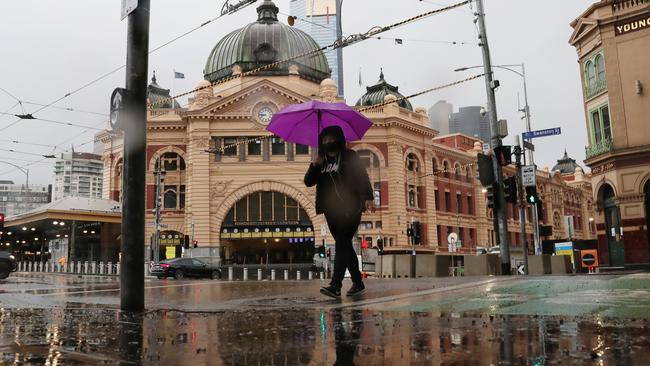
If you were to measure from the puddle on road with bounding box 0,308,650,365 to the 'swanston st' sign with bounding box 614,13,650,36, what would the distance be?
29223mm

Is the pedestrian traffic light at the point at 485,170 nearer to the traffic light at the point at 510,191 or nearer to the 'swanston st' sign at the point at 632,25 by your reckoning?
the traffic light at the point at 510,191

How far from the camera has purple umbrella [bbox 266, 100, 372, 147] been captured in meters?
7.53

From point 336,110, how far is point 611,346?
16.7 feet

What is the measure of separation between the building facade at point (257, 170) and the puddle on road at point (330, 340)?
140 feet

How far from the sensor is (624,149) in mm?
28359

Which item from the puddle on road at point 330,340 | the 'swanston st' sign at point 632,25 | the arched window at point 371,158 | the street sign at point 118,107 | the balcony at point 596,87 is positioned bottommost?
the puddle on road at point 330,340

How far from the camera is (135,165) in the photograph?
6.13m

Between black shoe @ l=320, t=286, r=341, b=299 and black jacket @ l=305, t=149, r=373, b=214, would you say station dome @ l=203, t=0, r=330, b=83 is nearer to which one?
black jacket @ l=305, t=149, r=373, b=214

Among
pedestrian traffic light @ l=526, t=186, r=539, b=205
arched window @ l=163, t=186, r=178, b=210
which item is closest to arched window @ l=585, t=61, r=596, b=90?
pedestrian traffic light @ l=526, t=186, r=539, b=205

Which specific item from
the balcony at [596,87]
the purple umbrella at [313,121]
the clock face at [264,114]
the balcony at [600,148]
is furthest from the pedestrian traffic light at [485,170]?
the clock face at [264,114]

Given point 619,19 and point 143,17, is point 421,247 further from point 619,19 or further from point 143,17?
point 143,17

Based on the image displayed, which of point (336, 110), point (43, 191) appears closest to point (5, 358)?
point (336, 110)

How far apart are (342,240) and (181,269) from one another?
2725 cm

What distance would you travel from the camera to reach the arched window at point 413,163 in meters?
54.2
